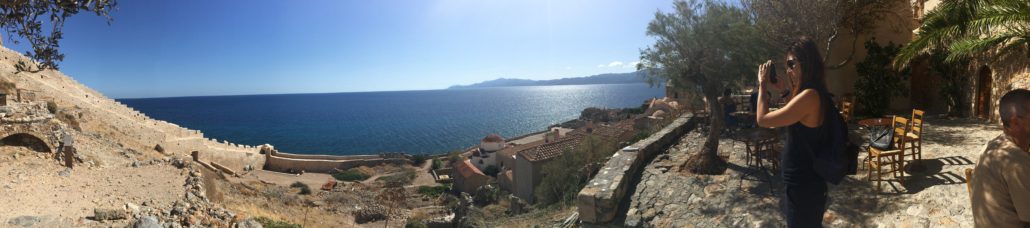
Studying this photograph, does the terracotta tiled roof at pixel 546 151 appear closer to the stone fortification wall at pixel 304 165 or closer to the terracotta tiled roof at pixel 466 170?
the terracotta tiled roof at pixel 466 170

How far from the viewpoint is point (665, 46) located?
9.84m

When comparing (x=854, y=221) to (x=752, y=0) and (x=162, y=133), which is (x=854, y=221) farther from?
(x=162, y=133)

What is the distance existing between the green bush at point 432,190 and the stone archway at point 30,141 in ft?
56.6

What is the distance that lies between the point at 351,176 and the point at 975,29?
3466 cm

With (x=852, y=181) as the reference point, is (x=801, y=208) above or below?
above

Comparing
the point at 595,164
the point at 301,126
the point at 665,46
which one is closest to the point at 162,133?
the point at 595,164

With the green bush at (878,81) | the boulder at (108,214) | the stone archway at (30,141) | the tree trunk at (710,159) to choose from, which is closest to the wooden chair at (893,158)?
the tree trunk at (710,159)

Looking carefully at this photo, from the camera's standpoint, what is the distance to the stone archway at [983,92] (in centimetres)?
1096

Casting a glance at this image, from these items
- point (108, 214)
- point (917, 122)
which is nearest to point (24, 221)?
point (108, 214)

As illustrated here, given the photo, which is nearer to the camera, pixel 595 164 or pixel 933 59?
pixel 595 164

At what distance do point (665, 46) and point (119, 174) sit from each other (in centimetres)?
1703

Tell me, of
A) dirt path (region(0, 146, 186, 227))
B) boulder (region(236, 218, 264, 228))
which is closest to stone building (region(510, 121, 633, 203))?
boulder (region(236, 218, 264, 228))

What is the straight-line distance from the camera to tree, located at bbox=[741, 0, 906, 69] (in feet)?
41.9

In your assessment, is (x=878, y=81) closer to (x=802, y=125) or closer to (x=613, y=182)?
(x=613, y=182)
